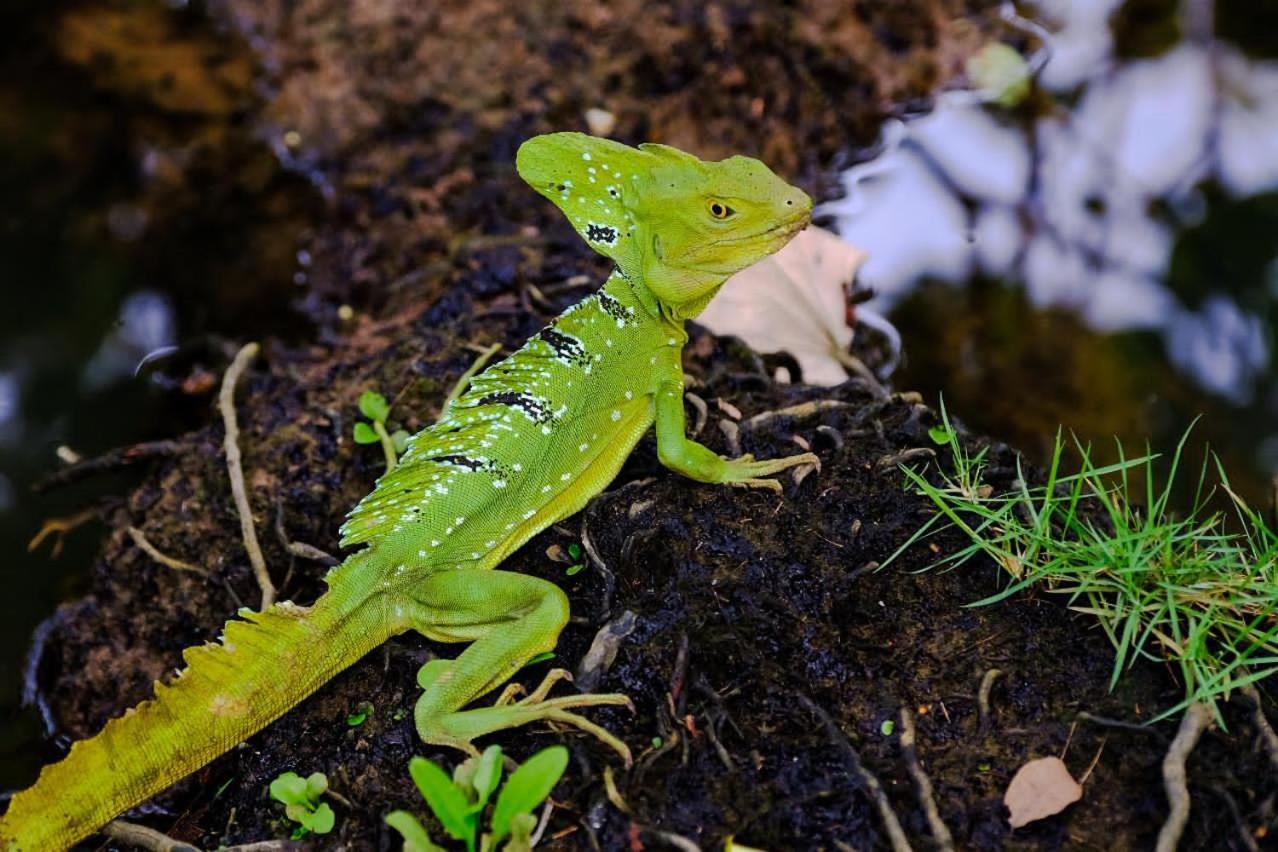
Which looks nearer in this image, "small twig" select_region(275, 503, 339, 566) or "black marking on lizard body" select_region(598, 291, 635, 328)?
"black marking on lizard body" select_region(598, 291, 635, 328)

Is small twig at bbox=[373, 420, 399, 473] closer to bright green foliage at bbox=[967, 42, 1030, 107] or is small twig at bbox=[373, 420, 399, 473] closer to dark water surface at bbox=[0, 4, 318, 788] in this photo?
dark water surface at bbox=[0, 4, 318, 788]

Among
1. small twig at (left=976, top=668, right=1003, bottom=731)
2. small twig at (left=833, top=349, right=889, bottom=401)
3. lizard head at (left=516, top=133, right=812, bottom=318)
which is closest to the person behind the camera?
small twig at (left=976, top=668, right=1003, bottom=731)

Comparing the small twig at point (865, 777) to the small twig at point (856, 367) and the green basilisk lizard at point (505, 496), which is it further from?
the small twig at point (856, 367)

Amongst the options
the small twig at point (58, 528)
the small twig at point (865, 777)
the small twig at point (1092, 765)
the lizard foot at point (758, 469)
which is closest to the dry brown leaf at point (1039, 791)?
the small twig at point (1092, 765)

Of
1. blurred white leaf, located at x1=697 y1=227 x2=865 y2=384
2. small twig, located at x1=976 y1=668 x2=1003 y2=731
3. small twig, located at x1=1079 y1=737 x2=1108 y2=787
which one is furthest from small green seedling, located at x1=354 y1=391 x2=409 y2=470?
small twig, located at x1=1079 y1=737 x2=1108 y2=787

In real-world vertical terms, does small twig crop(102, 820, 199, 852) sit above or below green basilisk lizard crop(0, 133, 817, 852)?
below

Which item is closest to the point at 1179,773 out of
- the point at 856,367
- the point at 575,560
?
the point at 575,560

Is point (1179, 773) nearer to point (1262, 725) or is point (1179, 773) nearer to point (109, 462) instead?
point (1262, 725)
